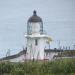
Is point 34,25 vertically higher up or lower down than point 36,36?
higher up

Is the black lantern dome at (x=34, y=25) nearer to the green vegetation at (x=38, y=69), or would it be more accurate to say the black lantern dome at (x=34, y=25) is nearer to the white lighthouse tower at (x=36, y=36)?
the white lighthouse tower at (x=36, y=36)

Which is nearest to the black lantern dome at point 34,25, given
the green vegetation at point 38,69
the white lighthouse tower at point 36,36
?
the white lighthouse tower at point 36,36

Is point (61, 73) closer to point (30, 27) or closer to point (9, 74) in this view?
point (9, 74)

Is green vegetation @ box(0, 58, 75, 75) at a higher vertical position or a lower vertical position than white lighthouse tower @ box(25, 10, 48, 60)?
higher

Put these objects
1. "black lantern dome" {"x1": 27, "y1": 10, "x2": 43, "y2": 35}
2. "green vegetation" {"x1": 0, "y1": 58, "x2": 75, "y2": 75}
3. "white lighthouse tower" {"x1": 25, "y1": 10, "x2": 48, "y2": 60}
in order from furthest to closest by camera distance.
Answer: "black lantern dome" {"x1": 27, "y1": 10, "x2": 43, "y2": 35} → "white lighthouse tower" {"x1": 25, "y1": 10, "x2": 48, "y2": 60} → "green vegetation" {"x1": 0, "y1": 58, "x2": 75, "y2": 75}

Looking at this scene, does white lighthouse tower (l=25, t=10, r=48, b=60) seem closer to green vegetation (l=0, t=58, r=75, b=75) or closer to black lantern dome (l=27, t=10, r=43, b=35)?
black lantern dome (l=27, t=10, r=43, b=35)

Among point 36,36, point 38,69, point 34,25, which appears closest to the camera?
point 38,69

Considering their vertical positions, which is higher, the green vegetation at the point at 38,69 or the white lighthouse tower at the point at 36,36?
the green vegetation at the point at 38,69

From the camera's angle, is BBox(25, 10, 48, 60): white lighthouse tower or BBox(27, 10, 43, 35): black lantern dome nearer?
BBox(25, 10, 48, 60): white lighthouse tower

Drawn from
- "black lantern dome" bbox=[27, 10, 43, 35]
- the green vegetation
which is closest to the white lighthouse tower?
"black lantern dome" bbox=[27, 10, 43, 35]

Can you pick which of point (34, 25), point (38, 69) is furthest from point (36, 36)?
point (38, 69)

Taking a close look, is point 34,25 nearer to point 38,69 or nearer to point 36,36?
point 36,36

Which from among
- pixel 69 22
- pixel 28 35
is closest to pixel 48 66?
pixel 28 35

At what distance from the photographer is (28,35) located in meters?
27.9
